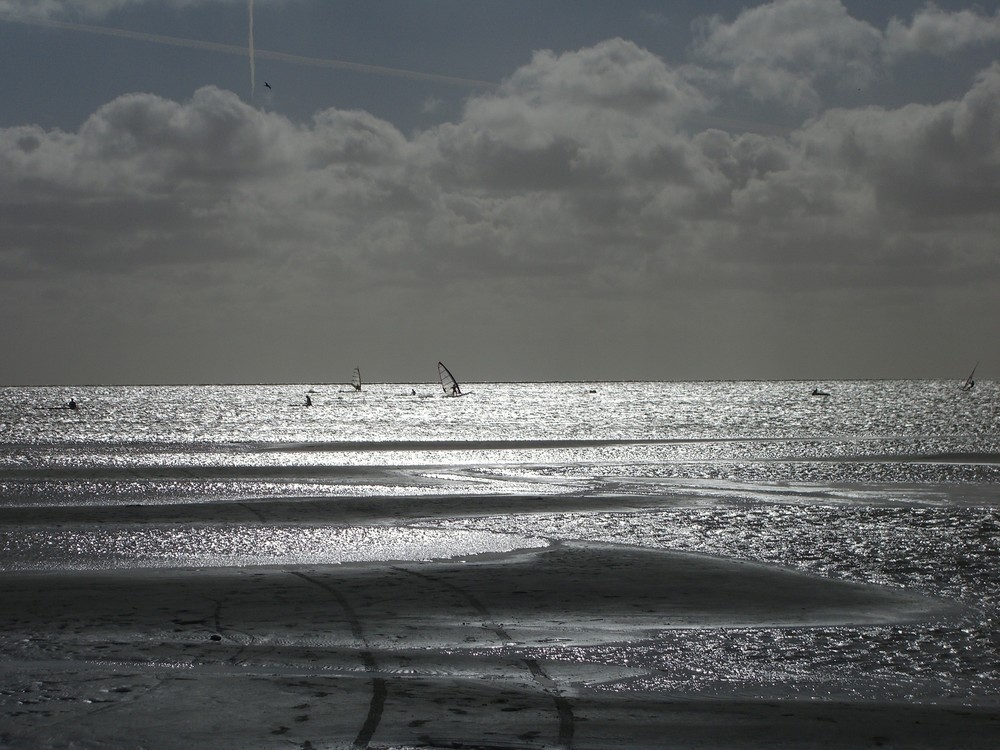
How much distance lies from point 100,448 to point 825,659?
4929 centimetres

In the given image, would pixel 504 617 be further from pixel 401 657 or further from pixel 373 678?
pixel 373 678

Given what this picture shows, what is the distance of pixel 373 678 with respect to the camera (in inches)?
335

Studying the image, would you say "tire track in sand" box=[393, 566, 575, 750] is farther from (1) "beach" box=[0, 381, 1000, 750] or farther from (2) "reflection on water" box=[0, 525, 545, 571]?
(2) "reflection on water" box=[0, 525, 545, 571]

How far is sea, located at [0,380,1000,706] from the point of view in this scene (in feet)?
30.9

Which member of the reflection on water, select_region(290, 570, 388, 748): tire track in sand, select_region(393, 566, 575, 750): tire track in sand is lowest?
select_region(393, 566, 575, 750): tire track in sand

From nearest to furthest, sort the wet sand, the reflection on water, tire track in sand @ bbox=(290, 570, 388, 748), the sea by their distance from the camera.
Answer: tire track in sand @ bbox=(290, 570, 388, 748) < the wet sand < the sea < the reflection on water

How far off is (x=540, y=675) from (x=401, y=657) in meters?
1.35

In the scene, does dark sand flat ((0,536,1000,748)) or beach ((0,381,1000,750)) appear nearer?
dark sand flat ((0,536,1000,748))

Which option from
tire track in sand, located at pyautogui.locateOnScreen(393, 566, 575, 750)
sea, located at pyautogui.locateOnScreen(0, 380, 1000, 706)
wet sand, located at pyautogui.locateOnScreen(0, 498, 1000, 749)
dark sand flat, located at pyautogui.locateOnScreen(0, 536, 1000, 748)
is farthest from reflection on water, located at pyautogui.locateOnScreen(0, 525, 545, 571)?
tire track in sand, located at pyautogui.locateOnScreen(393, 566, 575, 750)

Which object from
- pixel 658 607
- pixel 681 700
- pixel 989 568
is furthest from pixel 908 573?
pixel 681 700

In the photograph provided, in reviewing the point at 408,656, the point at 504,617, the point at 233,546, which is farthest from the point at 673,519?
the point at 408,656

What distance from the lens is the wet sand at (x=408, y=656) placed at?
7.11m

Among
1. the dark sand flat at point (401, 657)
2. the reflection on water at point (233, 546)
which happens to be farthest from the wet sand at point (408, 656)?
the reflection on water at point (233, 546)

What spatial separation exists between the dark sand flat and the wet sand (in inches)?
0.9
